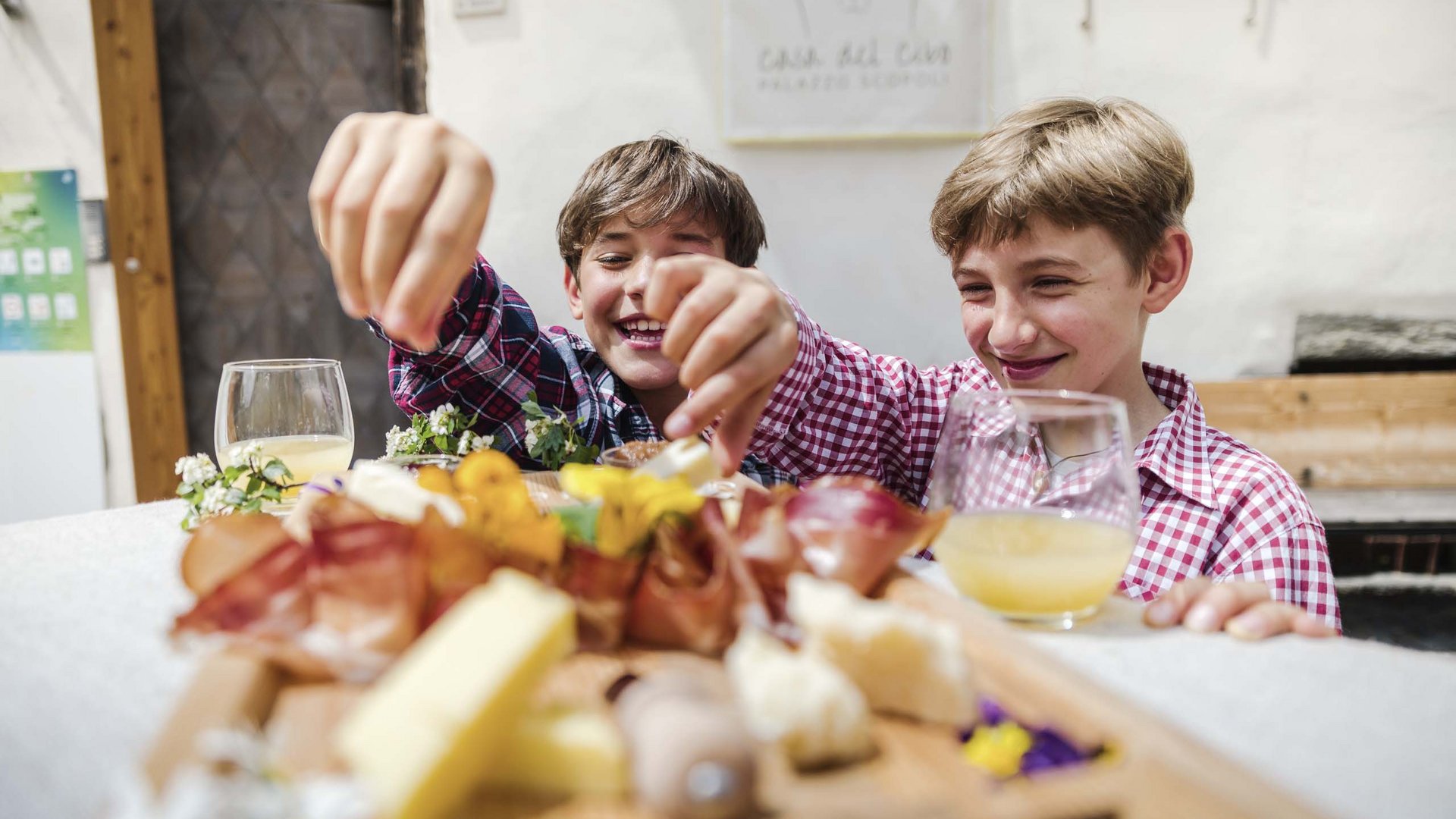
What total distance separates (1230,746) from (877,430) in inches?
36.7

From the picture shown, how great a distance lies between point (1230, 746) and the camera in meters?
0.45

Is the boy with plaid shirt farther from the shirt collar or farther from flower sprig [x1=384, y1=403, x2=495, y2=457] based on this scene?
the shirt collar

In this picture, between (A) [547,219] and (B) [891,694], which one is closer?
(B) [891,694]

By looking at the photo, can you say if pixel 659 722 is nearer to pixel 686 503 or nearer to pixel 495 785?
pixel 495 785

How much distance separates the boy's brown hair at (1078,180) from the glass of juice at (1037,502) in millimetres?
613

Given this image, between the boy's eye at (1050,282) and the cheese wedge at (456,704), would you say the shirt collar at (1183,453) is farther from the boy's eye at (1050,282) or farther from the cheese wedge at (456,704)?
the cheese wedge at (456,704)

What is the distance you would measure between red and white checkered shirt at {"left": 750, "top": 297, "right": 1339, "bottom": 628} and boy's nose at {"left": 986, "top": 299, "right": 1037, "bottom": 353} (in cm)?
21

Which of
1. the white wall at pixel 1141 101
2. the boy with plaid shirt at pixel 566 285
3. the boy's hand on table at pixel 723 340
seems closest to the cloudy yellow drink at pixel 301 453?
the boy with plaid shirt at pixel 566 285

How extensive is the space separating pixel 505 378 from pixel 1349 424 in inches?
72.6

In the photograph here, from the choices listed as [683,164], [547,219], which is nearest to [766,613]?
[683,164]

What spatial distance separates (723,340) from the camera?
2.40ft

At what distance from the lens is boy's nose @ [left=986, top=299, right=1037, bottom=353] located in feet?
3.89

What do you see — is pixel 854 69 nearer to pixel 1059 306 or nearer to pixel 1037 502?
pixel 1059 306

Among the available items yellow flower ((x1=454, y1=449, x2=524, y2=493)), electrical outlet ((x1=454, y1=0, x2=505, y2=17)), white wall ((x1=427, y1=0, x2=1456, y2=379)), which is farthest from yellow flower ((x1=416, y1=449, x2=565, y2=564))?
electrical outlet ((x1=454, y1=0, x2=505, y2=17))
